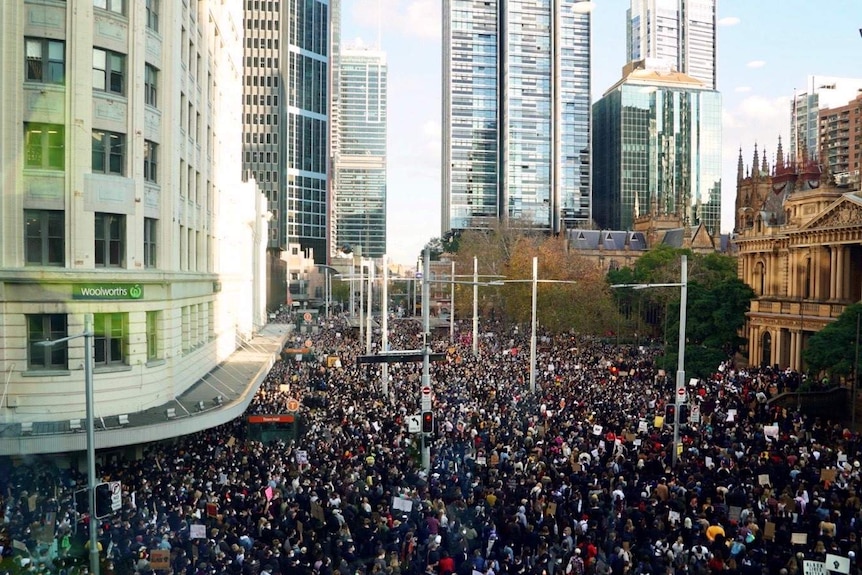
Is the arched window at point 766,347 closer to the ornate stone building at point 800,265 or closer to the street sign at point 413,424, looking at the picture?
the ornate stone building at point 800,265

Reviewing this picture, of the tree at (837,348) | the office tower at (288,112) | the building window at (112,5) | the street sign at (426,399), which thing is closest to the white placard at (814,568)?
the street sign at (426,399)

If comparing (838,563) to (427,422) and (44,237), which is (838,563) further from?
(44,237)

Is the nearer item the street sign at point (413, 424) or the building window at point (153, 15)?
the street sign at point (413, 424)

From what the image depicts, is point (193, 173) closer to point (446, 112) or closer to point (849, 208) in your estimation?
point (849, 208)

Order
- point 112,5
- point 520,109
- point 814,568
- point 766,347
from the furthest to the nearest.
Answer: point 520,109 → point 766,347 → point 112,5 → point 814,568

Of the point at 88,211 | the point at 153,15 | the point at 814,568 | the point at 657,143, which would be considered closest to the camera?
the point at 814,568

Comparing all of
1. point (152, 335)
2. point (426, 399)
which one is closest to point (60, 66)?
point (152, 335)

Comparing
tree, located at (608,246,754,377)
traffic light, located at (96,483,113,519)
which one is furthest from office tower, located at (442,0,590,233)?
traffic light, located at (96,483,113,519)
